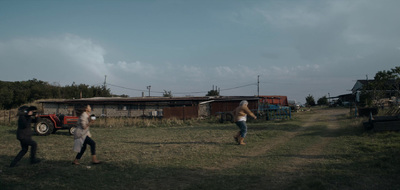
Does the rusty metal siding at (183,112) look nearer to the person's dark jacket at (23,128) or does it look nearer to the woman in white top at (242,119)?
the woman in white top at (242,119)

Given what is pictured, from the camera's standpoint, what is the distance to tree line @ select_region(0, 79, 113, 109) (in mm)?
40031

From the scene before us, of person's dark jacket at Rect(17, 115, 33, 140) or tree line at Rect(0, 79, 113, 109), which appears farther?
tree line at Rect(0, 79, 113, 109)

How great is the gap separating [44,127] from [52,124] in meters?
0.39

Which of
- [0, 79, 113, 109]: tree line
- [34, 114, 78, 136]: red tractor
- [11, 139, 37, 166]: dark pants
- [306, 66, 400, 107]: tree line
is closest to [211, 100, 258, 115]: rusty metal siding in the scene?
[306, 66, 400, 107]: tree line

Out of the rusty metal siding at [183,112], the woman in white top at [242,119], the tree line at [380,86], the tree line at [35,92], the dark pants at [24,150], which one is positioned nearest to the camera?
the dark pants at [24,150]

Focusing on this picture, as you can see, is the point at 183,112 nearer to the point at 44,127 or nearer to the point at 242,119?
the point at 44,127

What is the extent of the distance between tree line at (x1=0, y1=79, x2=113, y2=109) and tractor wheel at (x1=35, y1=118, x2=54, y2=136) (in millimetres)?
30720

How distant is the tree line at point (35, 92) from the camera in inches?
1576

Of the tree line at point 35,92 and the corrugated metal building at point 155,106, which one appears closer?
the corrugated metal building at point 155,106

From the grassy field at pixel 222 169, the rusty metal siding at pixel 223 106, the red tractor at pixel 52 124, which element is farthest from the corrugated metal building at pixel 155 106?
the grassy field at pixel 222 169

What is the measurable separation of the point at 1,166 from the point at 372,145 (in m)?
10.2

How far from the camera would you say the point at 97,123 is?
19922mm

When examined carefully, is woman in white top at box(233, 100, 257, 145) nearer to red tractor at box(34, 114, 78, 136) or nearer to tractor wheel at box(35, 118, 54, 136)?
red tractor at box(34, 114, 78, 136)

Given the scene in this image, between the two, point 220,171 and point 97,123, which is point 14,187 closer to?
point 220,171
